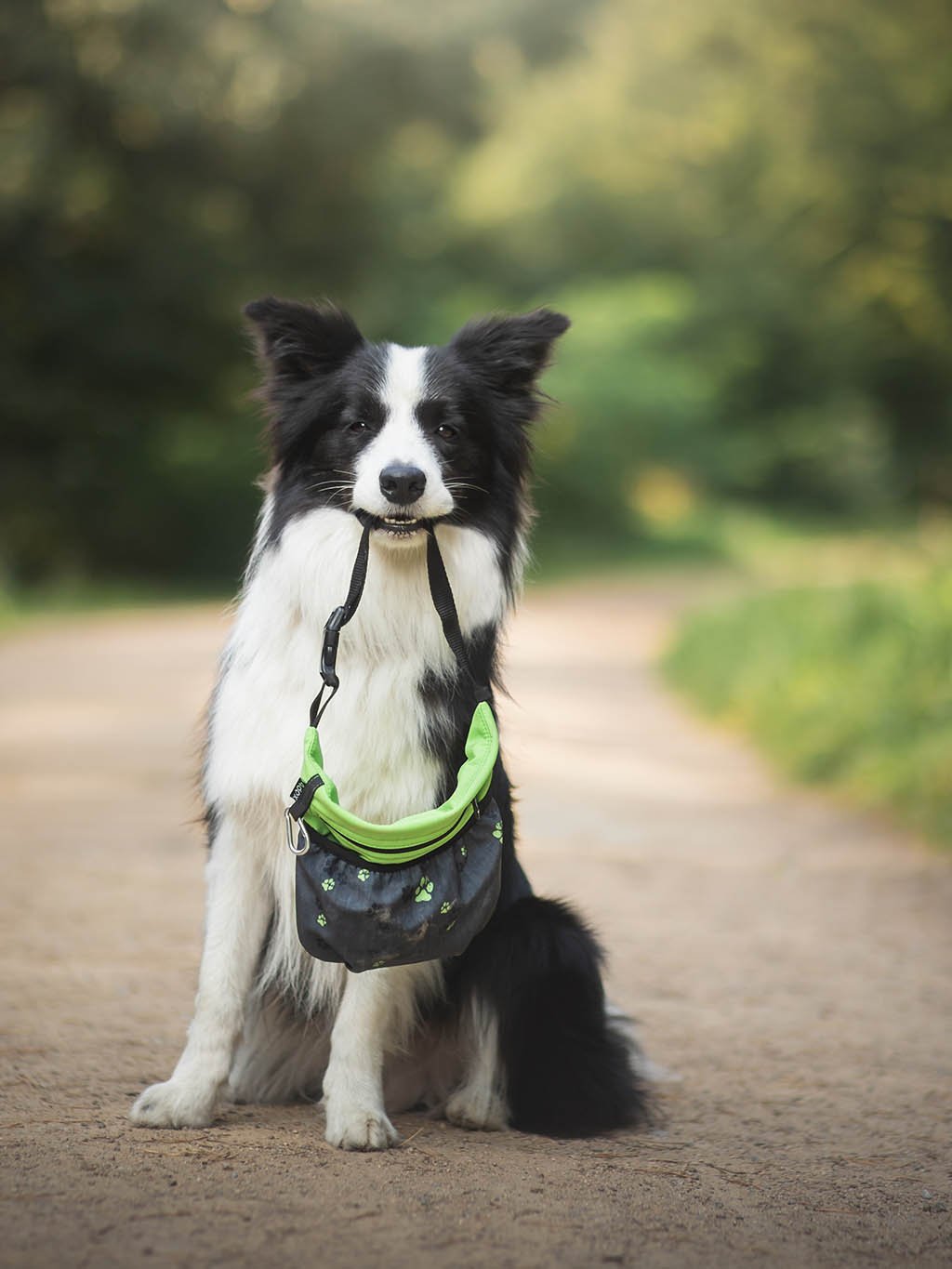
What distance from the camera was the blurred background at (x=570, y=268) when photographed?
1922 centimetres

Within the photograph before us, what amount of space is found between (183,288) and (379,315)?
467 cm

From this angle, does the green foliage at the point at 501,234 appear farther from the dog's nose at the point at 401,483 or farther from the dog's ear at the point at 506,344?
the dog's nose at the point at 401,483

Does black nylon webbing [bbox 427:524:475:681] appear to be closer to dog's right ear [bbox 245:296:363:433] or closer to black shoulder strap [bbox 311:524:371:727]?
black shoulder strap [bbox 311:524:371:727]

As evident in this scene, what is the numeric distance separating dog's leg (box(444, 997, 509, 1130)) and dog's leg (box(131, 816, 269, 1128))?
546 mm

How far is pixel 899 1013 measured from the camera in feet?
14.1

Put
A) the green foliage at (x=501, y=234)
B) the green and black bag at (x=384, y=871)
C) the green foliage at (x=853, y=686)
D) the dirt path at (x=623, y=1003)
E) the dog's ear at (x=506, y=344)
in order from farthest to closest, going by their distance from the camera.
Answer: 1. the green foliage at (x=501, y=234)
2. the green foliage at (x=853, y=686)
3. the dog's ear at (x=506, y=344)
4. the green and black bag at (x=384, y=871)
5. the dirt path at (x=623, y=1003)

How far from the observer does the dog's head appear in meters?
2.97

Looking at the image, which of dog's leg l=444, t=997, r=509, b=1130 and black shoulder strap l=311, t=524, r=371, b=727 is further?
dog's leg l=444, t=997, r=509, b=1130

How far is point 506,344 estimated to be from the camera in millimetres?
3281

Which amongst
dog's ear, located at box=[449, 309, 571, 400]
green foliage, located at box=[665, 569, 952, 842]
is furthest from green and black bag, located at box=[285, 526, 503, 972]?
green foliage, located at box=[665, 569, 952, 842]

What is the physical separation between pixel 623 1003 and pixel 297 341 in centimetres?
244

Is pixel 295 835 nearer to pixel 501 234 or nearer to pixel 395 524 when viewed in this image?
pixel 395 524

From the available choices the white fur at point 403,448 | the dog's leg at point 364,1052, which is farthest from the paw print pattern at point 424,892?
the white fur at point 403,448

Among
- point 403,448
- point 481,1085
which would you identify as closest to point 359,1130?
point 481,1085
